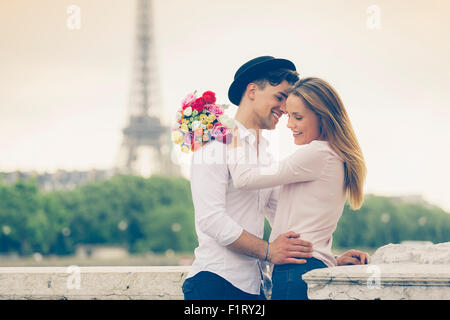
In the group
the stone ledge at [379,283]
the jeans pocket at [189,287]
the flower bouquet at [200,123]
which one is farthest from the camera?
the flower bouquet at [200,123]

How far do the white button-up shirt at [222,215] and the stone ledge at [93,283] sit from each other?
4.68ft

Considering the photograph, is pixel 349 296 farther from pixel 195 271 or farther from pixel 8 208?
pixel 8 208

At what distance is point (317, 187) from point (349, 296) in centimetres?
64

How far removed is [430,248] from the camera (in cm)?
434

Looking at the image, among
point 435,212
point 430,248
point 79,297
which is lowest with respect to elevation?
point 435,212

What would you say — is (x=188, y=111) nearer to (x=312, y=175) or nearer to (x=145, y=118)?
(x=312, y=175)

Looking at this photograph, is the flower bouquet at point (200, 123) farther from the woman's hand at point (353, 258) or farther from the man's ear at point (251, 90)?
the woman's hand at point (353, 258)

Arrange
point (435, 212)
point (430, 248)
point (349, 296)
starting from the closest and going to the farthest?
point (349, 296)
point (430, 248)
point (435, 212)

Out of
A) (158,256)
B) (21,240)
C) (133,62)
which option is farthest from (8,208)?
(133,62)

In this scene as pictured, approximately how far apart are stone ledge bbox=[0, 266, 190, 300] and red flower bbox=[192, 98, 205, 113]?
5.19 ft

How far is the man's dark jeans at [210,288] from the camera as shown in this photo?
396 cm

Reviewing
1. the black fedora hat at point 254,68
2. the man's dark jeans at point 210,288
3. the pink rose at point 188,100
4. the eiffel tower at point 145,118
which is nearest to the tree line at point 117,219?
the eiffel tower at point 145,118

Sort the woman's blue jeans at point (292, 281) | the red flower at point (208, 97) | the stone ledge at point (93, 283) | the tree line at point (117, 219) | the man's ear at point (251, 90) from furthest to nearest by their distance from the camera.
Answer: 1. the tree line at point (117, 219)
2. the stone ledge at point (93, 283)
3. the red flower at point (208, 97)
4. the man's ear at point (251, 90)
5. the woman's blue jeans at point (292, 281)
